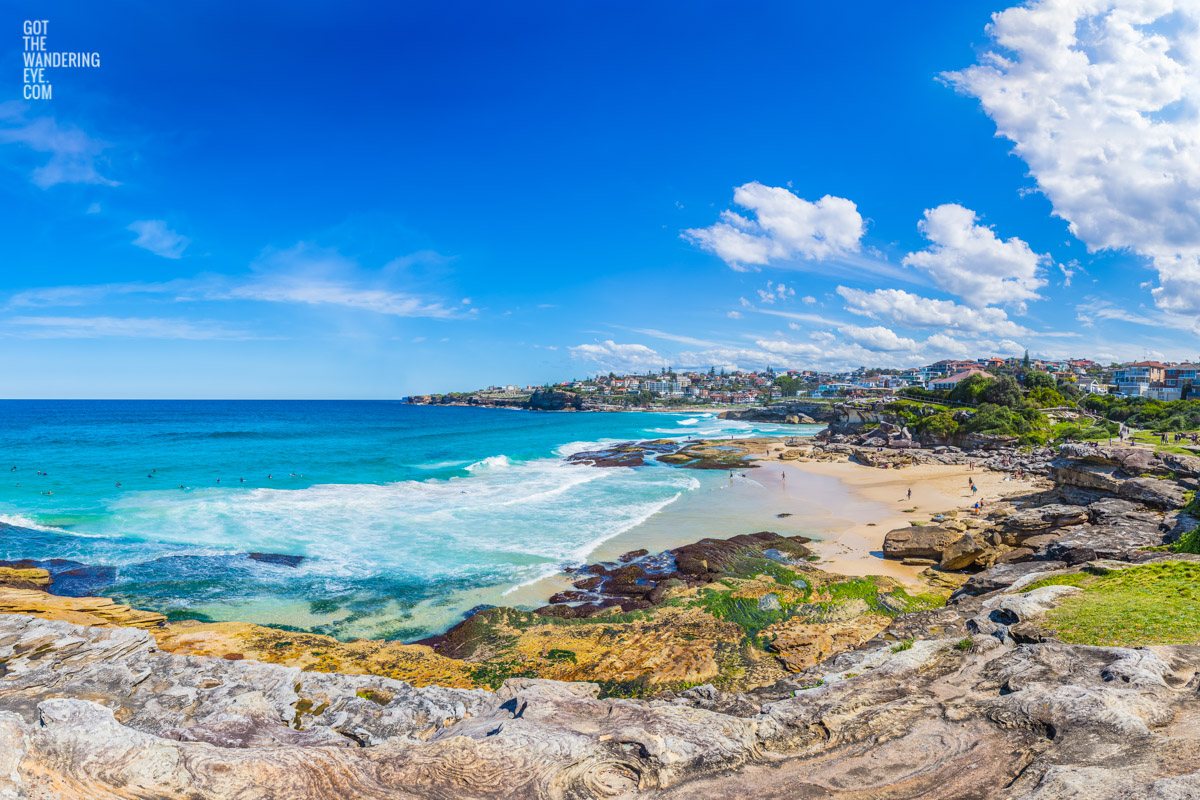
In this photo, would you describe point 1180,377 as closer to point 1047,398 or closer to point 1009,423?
point 1047,398

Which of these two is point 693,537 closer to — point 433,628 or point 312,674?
point 433,628

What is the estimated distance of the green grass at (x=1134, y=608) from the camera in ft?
28.9

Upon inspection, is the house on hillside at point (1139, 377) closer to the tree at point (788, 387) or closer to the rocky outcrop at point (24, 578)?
the tree at point (788, 387)

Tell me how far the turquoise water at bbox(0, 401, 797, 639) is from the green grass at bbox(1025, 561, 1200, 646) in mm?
14768

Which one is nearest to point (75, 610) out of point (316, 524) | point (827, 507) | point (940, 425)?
point (316, 524)

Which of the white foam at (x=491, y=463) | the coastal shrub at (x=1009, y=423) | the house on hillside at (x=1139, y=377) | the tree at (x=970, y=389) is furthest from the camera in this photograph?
the house on hillside at (x=1139, y=377)

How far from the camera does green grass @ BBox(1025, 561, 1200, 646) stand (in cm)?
880

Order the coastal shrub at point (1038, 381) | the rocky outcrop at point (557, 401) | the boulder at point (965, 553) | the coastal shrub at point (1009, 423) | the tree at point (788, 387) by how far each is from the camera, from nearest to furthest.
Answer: the boulder at point (965, 553), the coastal shrub at point (1009, 423), the coastal shrub at point (1038, 381), the rocky outcrop at point (557, 401), the tree at point (788, 387)

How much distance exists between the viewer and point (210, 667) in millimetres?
9859

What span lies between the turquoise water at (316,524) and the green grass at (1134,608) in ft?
48.5

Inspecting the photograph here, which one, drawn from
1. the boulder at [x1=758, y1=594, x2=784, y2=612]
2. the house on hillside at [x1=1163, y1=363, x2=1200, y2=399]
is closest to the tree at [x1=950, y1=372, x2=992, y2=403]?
the house on hillside at [x1=1163, y1=363, x2=1200, y2=399]

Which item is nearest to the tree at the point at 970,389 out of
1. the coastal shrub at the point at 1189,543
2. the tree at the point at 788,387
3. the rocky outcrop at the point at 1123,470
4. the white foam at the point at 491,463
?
the rocky outcrop at the point at 1123,470

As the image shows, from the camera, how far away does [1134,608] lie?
9.79 m

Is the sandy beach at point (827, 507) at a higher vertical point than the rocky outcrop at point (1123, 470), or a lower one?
lower
